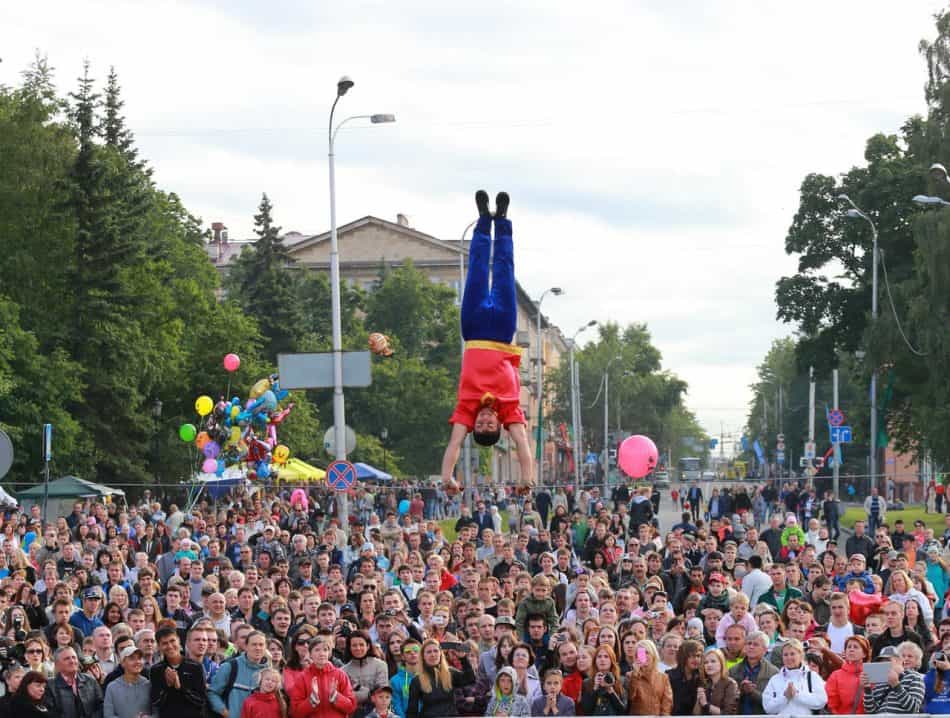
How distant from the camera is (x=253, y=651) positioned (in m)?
11.8

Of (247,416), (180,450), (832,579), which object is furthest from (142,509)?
(180,450)

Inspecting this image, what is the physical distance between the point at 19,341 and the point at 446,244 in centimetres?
5592

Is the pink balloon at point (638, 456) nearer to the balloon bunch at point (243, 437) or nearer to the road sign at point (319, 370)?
the road sign at point (319, 370)

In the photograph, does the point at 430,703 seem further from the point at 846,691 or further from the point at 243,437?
the point at 243,437

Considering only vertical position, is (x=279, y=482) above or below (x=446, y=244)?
below

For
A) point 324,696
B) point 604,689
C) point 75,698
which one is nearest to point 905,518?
point 604,689

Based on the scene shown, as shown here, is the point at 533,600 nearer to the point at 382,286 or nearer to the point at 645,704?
the point at 645,704

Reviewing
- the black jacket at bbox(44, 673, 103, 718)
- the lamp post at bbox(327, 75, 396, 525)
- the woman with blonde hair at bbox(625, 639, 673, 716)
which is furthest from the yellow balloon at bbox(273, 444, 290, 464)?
the woman with blonde hair at bbox(625, 639, 673, 716)

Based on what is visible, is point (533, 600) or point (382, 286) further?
point (382, 286)

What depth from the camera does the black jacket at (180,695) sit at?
1147cm

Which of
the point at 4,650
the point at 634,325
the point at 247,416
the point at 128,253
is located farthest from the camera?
the point at 634,325

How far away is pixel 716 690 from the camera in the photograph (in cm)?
1171

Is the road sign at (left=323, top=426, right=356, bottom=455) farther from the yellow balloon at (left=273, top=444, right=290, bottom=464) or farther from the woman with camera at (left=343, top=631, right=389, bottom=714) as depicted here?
the yellow balloon at (left=273, top=444, right=290, bottom=464)

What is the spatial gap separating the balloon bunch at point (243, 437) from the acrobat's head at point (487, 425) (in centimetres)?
2604
